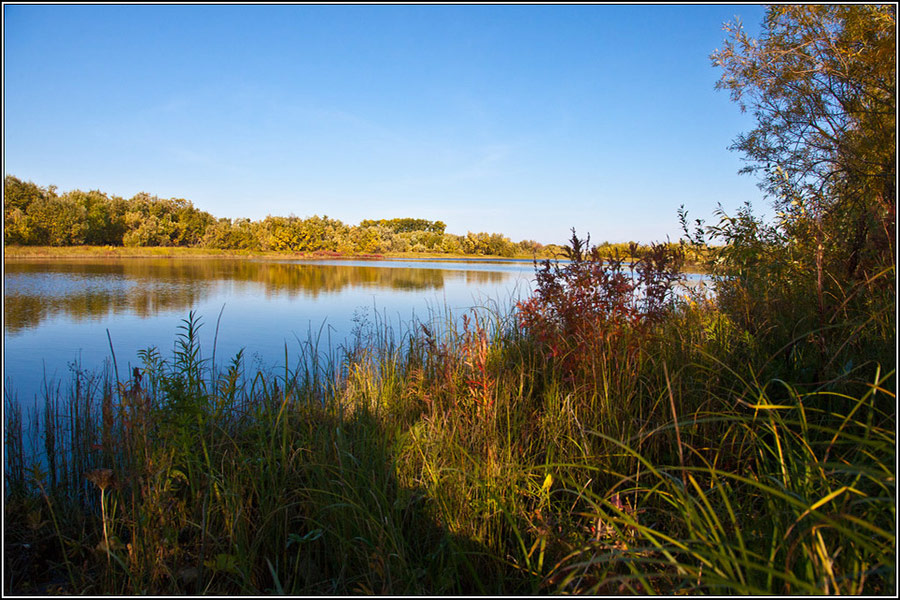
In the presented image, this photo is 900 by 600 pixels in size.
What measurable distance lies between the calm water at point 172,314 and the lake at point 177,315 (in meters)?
0.02

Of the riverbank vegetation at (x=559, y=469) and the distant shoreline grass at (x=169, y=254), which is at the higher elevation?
the distant shoreline grass at (x=169, y=254)

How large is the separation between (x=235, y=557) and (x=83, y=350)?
6903 millimetres

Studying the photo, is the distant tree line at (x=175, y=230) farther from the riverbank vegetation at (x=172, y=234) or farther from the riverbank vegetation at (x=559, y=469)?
the riverbank vegetation at (x=559, y=469)

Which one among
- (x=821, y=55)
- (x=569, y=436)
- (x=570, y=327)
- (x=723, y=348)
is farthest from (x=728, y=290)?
(x=569, y=436)

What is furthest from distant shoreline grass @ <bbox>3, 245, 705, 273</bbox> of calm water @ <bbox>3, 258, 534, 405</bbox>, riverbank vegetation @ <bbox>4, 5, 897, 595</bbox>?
calm water @ <bbox>3, 258, 534, 405</bbox>

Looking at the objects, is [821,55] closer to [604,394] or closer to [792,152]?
[792,152]

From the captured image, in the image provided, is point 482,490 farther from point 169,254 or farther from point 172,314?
point 169,254

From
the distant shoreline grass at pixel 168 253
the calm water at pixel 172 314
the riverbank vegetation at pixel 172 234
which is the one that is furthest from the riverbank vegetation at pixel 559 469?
the distant shoreline grass at pixel 168 253

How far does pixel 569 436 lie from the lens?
2084 millimetres

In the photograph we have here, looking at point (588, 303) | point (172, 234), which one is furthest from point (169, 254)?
point (588, 303)

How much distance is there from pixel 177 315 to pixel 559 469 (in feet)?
33.2

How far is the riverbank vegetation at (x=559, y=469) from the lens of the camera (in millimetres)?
1202

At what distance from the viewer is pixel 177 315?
9.74m

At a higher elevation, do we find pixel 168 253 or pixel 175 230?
pixel 175 230
